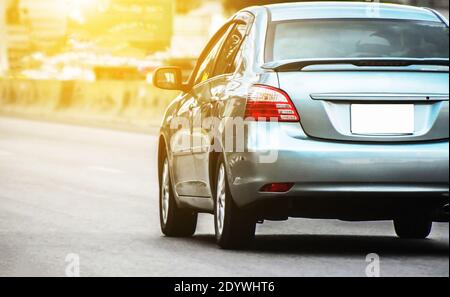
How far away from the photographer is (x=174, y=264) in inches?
379

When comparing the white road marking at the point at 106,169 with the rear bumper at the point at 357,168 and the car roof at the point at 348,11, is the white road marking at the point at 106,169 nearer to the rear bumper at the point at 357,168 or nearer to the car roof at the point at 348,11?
the car roof at the point at 348,11

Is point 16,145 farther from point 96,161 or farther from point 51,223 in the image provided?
point 51,223

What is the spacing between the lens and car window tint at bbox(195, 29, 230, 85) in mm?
11398

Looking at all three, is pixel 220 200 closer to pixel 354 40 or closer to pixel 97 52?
pixel 354 40

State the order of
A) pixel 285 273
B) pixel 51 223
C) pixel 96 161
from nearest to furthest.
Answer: pixel 285 273, pixel 51 223, pixel 96 161

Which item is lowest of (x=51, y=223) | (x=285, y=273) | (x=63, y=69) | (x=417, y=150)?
(x=63, y=69)

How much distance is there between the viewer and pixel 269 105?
9711 millimetres

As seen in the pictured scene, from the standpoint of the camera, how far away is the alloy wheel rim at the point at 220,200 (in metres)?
10.2

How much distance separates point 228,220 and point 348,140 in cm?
105

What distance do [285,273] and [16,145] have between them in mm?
18967

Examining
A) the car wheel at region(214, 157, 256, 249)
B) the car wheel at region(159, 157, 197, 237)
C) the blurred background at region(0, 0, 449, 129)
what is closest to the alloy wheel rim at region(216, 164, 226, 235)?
the car wheel at region(214, 157, 256, 249)

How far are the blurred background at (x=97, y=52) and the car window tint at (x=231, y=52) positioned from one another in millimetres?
23375

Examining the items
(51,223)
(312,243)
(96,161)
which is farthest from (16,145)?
(312,243)

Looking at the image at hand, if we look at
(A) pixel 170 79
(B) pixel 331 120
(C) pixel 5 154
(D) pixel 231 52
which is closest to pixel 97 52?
(C) pixel 5 154
